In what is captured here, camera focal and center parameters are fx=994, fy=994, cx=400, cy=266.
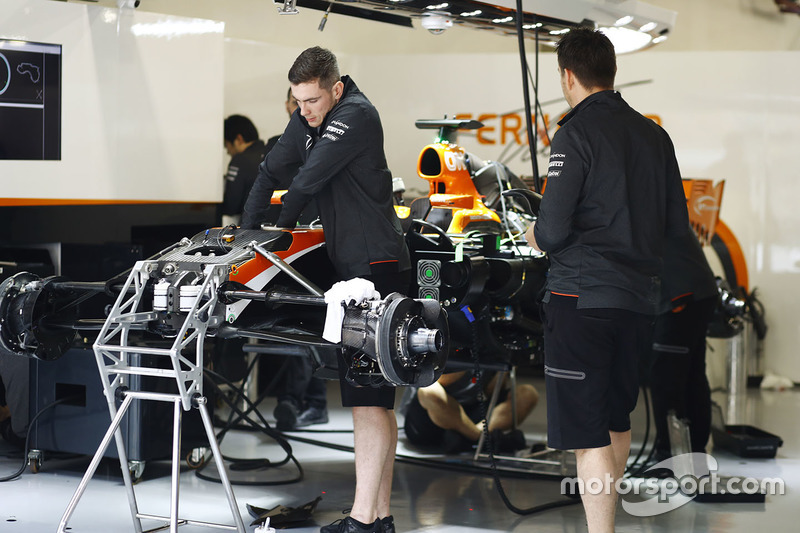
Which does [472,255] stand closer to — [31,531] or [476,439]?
[476,439]

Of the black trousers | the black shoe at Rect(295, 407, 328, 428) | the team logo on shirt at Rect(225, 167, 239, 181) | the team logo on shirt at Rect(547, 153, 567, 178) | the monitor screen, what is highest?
the monitor screen

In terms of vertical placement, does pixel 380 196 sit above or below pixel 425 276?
above

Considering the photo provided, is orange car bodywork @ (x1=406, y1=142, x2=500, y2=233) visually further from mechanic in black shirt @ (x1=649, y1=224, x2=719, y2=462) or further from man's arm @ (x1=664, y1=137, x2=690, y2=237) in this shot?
man's arm @ (x1=664, y1=137, x2=690, y2=237)

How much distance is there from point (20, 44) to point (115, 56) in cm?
50

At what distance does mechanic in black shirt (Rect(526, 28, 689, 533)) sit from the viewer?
302 cm

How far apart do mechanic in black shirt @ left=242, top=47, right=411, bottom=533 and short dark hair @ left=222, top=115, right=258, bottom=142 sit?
294 centimetres

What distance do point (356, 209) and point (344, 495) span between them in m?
1.43

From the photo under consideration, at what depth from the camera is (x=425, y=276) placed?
12.4ft

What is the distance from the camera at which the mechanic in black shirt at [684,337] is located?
473 cm

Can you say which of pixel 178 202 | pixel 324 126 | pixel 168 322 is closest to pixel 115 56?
pixel 178 202

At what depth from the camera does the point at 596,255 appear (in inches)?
121

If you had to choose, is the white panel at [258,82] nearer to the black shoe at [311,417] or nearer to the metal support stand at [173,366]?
the black shoe at [311,417]

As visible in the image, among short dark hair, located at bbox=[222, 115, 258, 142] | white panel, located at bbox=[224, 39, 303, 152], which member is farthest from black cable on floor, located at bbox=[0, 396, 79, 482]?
white panel, located at bbox=[224, 39, 303, 152]

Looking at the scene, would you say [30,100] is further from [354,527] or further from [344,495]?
[354,527]
